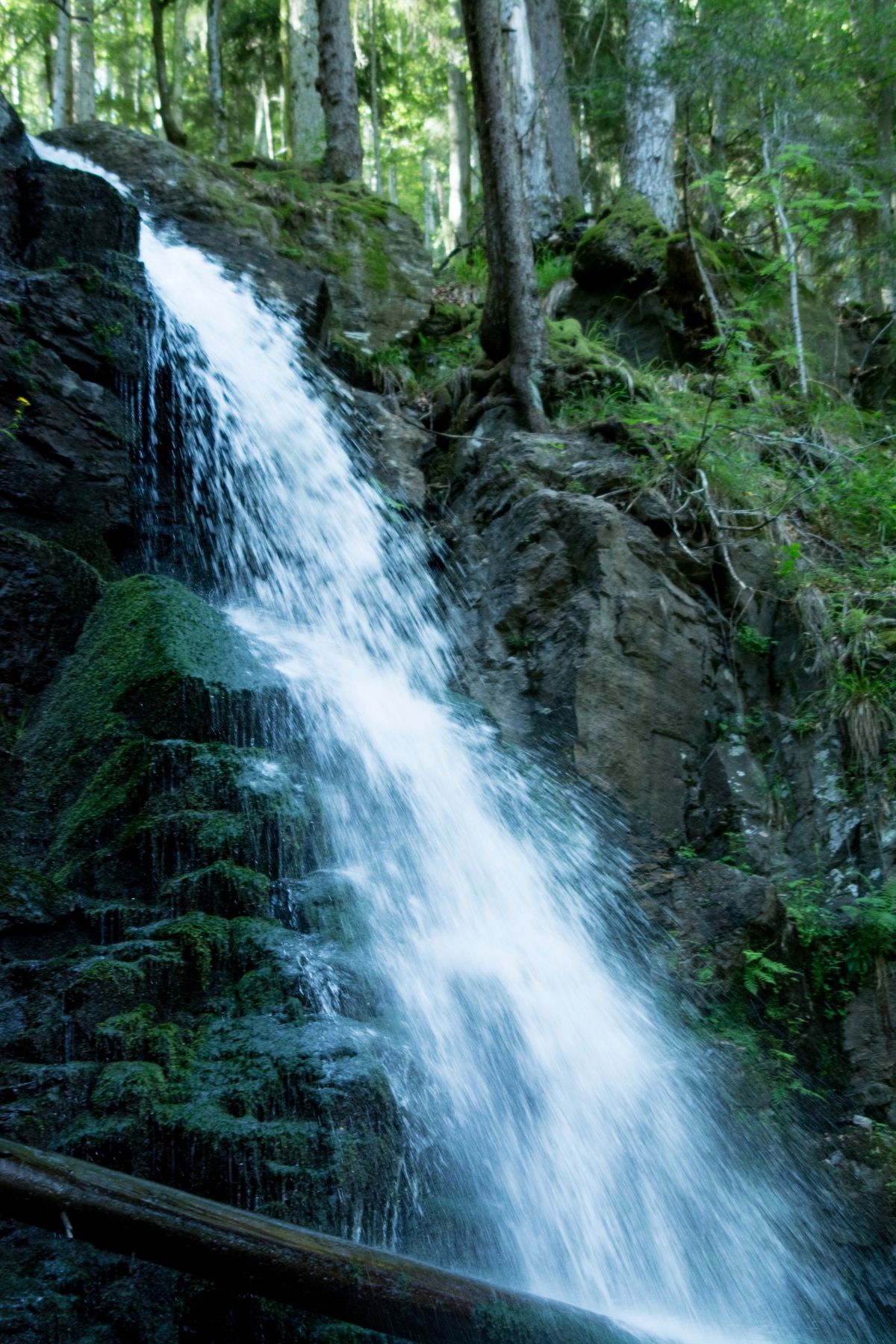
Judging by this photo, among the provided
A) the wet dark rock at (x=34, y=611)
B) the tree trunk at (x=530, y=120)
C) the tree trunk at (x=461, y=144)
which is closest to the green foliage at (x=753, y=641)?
the wet dark rock at (x=34, y=611)

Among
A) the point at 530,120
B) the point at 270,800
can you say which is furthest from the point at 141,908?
the point at 530,120

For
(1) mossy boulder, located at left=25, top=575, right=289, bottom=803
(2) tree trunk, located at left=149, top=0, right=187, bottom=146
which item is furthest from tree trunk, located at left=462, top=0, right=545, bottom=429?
(2) tree trunk, located at left=149, top=0, right=187, bottom=146

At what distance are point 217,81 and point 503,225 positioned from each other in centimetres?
898

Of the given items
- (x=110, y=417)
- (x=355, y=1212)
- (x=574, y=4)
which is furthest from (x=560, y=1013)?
(x=574, y=4)

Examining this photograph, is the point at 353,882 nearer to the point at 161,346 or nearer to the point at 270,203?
the point at 161,346

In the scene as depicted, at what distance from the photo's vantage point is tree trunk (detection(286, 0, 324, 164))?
14508 millimetres

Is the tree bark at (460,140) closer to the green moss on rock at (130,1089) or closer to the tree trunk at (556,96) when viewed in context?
the tree trunk at (556,96)

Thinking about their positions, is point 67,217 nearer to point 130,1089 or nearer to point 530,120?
point 130,1089

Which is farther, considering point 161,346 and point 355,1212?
point 161,346

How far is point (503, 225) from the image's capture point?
28.2 feet

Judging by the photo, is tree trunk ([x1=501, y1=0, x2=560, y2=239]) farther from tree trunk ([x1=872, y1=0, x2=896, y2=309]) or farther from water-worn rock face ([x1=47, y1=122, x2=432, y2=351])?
tree trunk ([x1=872, y1=0, x2=896, y2=309])

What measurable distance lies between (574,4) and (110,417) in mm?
15913

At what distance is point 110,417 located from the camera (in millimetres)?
6109

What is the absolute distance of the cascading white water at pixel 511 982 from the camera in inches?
144
